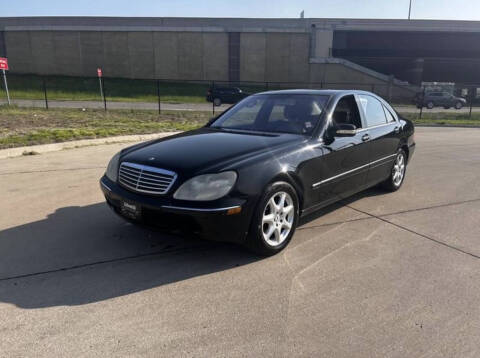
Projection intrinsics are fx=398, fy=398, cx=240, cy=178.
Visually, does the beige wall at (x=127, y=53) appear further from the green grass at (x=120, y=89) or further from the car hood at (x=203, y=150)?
the car hood at (x=203, y=150)

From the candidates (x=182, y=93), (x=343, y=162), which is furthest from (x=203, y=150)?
(x=182, y=93)

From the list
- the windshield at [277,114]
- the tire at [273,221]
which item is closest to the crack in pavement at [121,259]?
the tire at [273,221]

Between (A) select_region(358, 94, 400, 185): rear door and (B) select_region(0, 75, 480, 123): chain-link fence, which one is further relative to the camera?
(B) select_region(0, 75, 480, 123): chain-link fence

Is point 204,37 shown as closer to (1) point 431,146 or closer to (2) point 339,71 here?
(2) point 339,71

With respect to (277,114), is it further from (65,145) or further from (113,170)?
(65,145)

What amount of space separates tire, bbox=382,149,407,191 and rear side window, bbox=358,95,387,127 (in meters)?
0.71

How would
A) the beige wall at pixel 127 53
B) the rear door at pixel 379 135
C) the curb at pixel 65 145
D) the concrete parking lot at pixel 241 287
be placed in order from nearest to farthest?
the concrete parking lot at pixel 241 287
the rear door at pixel 379 135
the curb at pixel 65 145
the beige wall at pixel 127 53

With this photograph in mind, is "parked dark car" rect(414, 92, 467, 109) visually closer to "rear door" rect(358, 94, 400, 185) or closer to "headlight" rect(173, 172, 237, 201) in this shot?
"rear door" rect(358, 94, 400, 185)

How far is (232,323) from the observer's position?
2723 millimetres

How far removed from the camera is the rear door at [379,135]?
16.8ft

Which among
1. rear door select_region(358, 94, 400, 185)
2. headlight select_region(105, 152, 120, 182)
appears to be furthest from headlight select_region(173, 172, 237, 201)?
rear door select_region(358, 94, 400, 185)

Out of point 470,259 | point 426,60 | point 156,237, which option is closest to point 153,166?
point 156,237

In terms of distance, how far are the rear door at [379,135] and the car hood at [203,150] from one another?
1.42 metres

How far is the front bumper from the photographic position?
3.25 metres
